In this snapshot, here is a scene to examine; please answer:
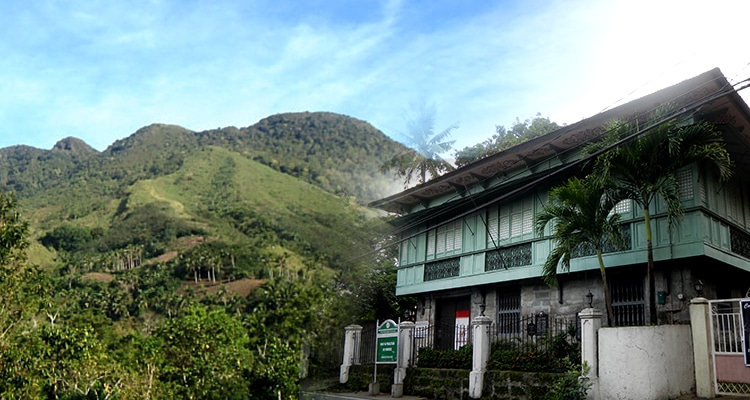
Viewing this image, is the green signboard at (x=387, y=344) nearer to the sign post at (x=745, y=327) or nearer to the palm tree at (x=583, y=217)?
the palm tree at (x=583, y=217)

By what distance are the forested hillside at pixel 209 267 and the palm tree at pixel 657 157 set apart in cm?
379

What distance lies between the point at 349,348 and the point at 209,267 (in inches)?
640

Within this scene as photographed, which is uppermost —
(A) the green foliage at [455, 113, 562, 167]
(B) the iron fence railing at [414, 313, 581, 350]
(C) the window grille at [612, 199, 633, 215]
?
(A) the green foliage at [455, 113, 562, 167]

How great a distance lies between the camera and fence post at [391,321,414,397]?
11.0m

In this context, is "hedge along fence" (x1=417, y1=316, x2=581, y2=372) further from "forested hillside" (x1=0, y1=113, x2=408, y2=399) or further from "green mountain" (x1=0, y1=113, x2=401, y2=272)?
"green mountain" (x1=0, y1=113, x2=401, y2=272)

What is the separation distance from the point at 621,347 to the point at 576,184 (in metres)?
2.51

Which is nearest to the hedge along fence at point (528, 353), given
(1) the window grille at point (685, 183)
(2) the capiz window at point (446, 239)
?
(2) the capiz window at point (446, 239)

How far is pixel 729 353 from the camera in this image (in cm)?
803

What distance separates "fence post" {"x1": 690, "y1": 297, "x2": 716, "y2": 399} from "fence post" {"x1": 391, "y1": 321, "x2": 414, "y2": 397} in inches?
188

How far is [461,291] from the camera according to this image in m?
14.0

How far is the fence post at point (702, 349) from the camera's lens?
26.8 feet

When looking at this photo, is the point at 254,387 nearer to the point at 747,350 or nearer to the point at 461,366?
the point at 461,366

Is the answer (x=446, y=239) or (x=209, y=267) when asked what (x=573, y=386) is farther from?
(x=209, y=267)

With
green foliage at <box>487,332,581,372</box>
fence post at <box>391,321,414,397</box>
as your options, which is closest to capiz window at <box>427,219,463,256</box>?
fence post at <box>391,321,414,397</box>
